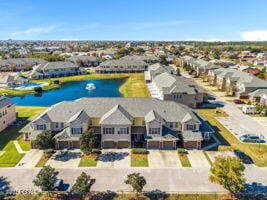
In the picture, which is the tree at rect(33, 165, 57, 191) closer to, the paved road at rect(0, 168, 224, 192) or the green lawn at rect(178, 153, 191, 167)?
the paved road at rect(0, 168, 224, 192)

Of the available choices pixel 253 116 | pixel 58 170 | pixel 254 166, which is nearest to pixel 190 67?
pixel 253 116

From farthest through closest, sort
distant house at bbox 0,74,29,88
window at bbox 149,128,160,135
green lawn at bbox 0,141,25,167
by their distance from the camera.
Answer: distant house at bbox 0,74,29,88 → window at bbox 149,128,160,135 → green lawn at bbox 0,141,25,167

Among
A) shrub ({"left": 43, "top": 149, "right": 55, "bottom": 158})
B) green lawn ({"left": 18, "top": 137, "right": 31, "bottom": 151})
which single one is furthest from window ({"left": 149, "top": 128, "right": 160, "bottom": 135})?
green lawn ({"left": 18, "top": 137, "right": 31, "bottom": 151})

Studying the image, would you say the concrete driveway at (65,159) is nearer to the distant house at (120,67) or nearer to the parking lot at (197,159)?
the parking lot at (197,159)

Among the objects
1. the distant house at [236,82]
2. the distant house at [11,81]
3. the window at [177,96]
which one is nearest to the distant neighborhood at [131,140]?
the window at [177,96]

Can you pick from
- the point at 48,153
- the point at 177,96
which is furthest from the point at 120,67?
the point at 48,153
